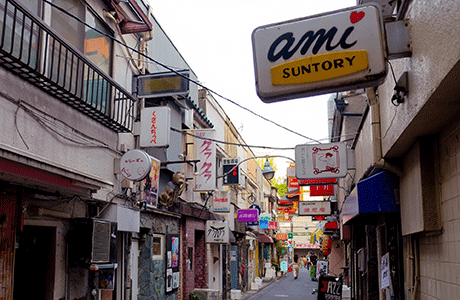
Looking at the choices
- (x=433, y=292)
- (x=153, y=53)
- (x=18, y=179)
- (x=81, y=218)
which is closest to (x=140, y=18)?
(x=153, y=53)

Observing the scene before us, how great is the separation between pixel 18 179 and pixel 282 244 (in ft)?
170

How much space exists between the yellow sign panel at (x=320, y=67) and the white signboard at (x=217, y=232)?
47.6ft

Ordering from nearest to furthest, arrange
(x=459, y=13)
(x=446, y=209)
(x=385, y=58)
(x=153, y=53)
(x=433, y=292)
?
(x=459, y=13), (x=385, y=58), (x=446, y=209), (x=433, y=292), (x=153, y=53)

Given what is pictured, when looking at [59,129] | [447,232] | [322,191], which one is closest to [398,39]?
[447,232]

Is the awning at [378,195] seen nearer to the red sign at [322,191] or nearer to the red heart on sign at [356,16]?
the red heart on sign at [356,16]

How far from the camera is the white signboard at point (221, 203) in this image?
63.4 feet

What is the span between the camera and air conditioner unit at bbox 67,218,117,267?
27.6 feet

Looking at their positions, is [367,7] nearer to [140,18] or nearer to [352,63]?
[352,63]

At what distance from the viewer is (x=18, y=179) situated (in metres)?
6.43

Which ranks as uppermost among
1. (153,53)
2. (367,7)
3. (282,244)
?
(153,53)

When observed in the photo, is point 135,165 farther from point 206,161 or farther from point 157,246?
point 206,161

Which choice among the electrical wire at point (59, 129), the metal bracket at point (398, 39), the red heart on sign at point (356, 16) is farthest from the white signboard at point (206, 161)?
the red heart on sign at point (356, 16)

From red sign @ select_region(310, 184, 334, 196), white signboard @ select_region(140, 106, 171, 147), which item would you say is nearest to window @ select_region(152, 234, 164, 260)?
white signboard @ select_region(140, 106, 171, 147)

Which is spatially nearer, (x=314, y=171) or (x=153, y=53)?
(x=314, y=171)
